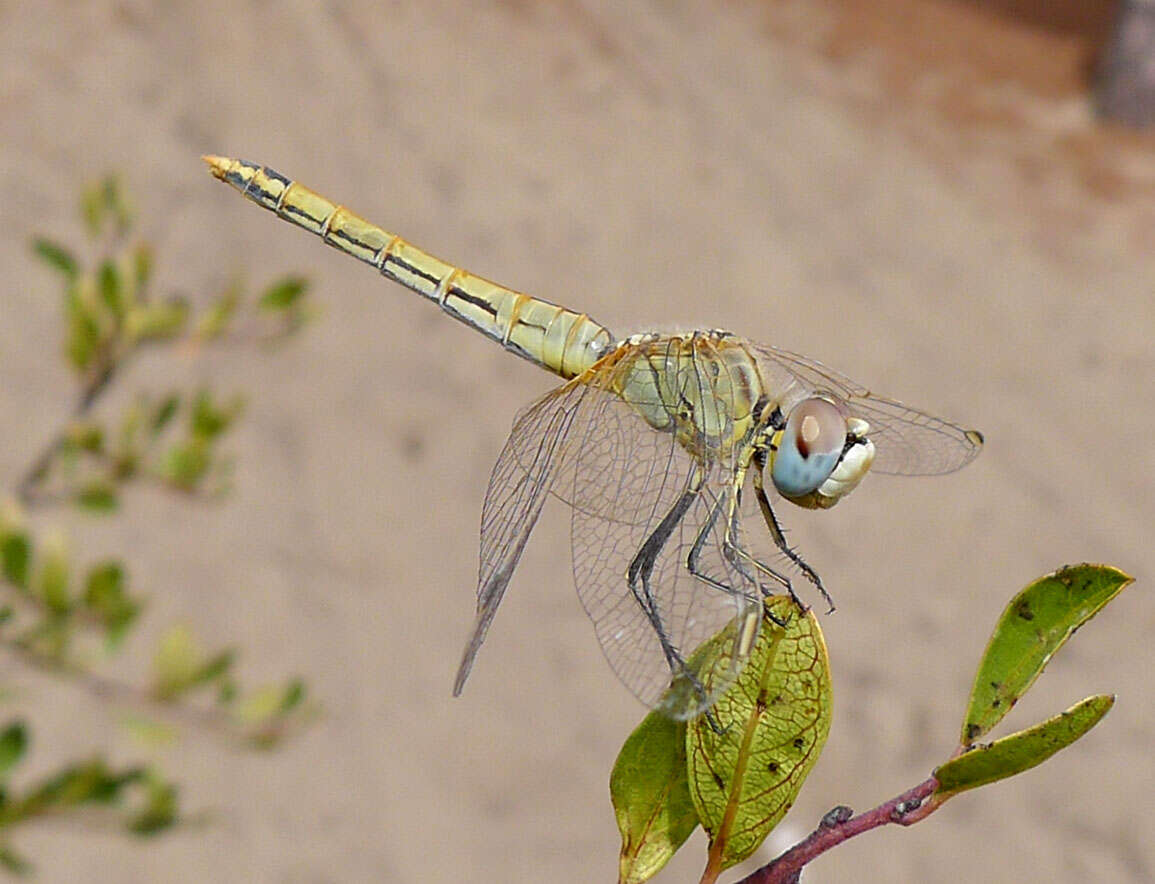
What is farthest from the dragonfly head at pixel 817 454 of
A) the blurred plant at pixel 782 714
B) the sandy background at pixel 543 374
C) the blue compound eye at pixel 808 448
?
the sandy background at pixel 543 374

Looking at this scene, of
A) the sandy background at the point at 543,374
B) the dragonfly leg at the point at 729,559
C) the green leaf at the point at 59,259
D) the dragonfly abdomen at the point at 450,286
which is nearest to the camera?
the dragonfly leg at the point at 729,559

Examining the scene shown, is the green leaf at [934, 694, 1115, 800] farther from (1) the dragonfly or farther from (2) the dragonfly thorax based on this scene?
(2) the dragonfly thorax

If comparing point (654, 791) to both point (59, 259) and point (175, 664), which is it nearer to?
point (175, 664)

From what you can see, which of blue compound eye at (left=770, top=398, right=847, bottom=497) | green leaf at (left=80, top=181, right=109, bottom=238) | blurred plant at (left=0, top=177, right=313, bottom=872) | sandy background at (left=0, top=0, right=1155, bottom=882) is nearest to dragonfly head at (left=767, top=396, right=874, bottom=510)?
blue compound eye at (left=770, top=398, right=847, bottom=497)

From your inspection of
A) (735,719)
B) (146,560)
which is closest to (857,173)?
(146,560)

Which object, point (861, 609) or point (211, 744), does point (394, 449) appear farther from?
point (861, 609)

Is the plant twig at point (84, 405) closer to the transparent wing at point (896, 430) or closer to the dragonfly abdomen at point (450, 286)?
the dragonfly abdomen at point (450, 286)
